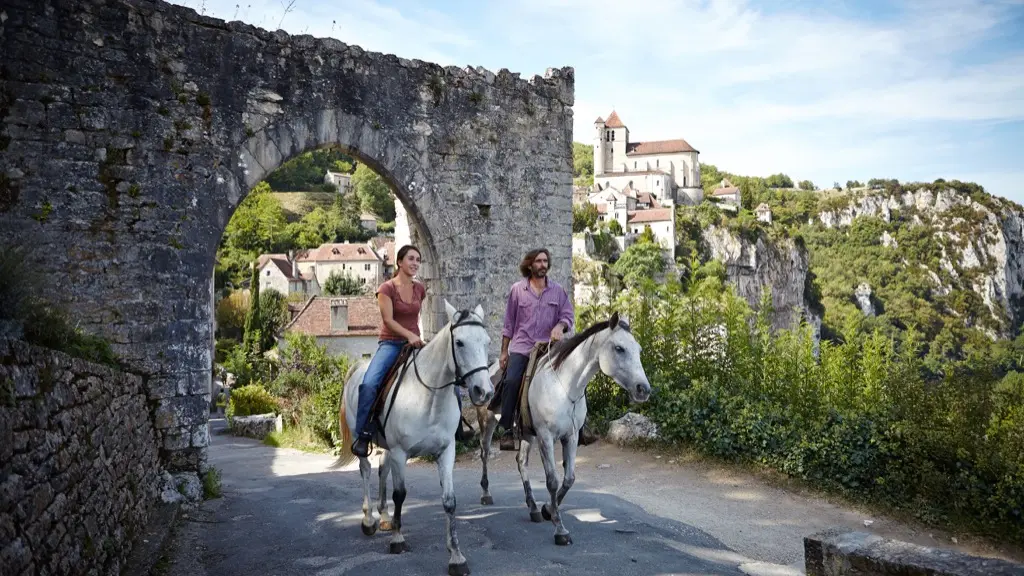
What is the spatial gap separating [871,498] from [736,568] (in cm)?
322

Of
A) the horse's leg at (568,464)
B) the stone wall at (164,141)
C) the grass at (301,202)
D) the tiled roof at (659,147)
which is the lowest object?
the horse's leg at (568,464)

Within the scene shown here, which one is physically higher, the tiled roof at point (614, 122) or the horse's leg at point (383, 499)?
the tiled roof at point (614, 122)

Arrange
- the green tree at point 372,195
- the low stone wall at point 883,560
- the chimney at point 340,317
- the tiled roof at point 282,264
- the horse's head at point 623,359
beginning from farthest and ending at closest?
the green tree at point 372,195 < the tiled roof at point 282,264 < the chimney at point 340,317 < the horse's head at point 623,359 < the low stone wall at point 883,560

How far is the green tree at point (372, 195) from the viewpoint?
3492 inches

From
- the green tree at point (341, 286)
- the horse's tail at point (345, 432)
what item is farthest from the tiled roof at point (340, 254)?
the horse's tail at point (345, 432)

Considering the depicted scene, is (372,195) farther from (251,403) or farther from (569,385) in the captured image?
(569,385)

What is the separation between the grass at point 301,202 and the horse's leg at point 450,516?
271ft

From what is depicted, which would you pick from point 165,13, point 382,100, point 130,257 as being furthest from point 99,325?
point 382,100

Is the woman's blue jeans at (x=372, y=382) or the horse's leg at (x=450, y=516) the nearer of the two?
the horse's leg at (x=450, y=516)

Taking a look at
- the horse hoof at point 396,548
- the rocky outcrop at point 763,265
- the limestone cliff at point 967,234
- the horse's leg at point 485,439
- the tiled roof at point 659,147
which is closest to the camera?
the horse hoof at point 396,548

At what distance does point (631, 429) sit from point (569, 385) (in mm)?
4601

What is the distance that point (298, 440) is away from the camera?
13.0m

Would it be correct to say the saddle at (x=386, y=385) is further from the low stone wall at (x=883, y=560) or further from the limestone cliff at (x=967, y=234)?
the limestone cliff at (x=967, y=234)

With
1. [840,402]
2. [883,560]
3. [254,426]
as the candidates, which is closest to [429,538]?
[883,560]
